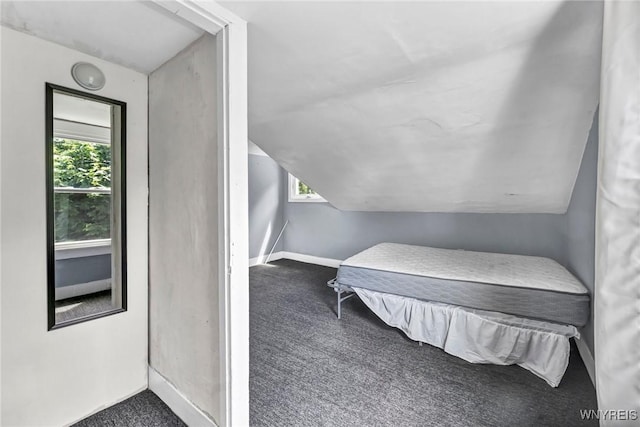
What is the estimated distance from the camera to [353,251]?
4234mm

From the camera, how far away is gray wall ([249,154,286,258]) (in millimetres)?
4551

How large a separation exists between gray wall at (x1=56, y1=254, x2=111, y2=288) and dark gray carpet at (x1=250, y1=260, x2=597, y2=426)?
1.11 meters

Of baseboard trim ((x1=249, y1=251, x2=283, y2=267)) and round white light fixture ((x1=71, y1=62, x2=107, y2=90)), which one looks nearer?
round white light fixture ((x1=71, y1=62, x2=107, y2=90))

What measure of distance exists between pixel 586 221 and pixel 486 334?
1051mm

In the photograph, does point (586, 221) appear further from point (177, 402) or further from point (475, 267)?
point (177, 402)

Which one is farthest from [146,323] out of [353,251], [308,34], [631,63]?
[353,251]

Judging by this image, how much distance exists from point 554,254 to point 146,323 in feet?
11.8

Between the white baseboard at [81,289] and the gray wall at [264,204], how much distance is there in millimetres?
2918

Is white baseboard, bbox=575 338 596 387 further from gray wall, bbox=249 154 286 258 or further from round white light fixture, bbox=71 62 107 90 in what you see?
gray wall, bbox=249 154 286 258

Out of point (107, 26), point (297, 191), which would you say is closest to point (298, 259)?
point (297, 191)

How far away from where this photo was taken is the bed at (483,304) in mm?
1688

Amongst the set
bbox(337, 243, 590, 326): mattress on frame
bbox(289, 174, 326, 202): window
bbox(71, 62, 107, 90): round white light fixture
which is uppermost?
bbox(71, 62, 107, 90): round white light fixture

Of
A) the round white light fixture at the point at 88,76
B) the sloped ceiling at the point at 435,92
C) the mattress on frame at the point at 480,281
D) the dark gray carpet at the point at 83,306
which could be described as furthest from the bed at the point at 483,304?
the round white light fixture at the point at 88,76

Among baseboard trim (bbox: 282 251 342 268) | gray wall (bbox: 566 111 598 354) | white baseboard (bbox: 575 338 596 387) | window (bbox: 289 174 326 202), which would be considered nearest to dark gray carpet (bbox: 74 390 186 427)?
white baseboard (bbox: 575 338 596 387)
